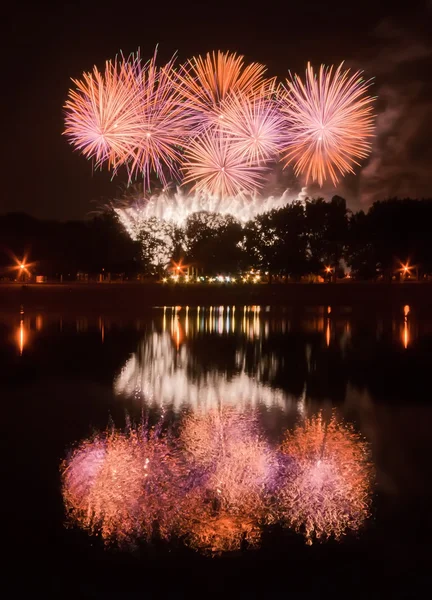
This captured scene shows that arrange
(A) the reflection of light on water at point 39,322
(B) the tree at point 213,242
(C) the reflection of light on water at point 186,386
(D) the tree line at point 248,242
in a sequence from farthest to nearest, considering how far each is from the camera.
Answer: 1. (B) the tree at point 213,242
2. (D) the tree line at point 248,242
3. (A) the reflection of light on water at point 39,322
4. (C) the reflection of light on water at point 186,386

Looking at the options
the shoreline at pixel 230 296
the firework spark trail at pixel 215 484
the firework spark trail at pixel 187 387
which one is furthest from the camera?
the shoreline at pixel 230 296

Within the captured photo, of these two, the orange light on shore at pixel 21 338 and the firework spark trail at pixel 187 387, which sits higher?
the orange light on shore at pixel 21 338

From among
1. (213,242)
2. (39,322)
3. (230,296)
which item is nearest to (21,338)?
(39,322)

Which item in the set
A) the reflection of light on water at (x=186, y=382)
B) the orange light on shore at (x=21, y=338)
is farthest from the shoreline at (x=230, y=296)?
the reflection of light on water at (x=186, y=382)

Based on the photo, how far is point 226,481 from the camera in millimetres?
6496

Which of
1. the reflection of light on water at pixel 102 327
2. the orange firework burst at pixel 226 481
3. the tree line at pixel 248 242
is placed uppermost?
the tree line at pixel 248 242

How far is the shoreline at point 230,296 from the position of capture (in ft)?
159

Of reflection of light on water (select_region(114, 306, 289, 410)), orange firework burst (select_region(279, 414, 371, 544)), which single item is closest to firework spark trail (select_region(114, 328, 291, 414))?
reflection of light on water (select_region(114, 306, 289, 410))

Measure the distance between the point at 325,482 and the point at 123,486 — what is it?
1.89 metres

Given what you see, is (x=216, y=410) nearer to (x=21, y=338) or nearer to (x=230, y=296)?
(x=21, y=338)

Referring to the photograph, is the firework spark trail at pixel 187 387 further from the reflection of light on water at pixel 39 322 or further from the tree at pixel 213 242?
the tree at pixel 213 242

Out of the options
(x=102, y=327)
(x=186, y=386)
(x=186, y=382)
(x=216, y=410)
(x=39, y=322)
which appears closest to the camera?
(x=216, y=410)

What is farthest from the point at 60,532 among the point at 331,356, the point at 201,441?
the point at 331,356

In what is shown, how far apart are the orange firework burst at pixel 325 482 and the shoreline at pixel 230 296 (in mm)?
37900
